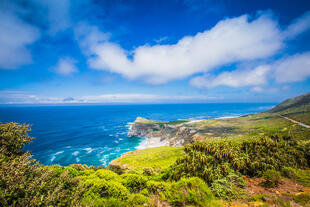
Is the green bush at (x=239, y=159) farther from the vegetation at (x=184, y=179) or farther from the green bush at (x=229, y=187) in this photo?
the green bush at (x=229, y=187)

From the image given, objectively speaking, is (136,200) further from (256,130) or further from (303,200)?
(256,130)

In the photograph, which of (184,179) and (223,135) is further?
(223,135)

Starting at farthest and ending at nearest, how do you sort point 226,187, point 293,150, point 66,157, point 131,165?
point 66,157 → point 131,165 → point 293,150 → point 226,187

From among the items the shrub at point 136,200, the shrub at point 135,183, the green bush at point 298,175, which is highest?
the green bush at point 298,175

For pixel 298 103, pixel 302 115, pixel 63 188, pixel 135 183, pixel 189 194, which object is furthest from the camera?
pixel 298 103

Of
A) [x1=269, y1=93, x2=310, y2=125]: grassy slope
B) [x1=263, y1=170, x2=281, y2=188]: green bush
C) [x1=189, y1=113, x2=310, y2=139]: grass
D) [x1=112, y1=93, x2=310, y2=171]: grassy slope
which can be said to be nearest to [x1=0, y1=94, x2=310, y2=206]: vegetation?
[x1=263, y1=170, x2=281, y2=188]: green bush

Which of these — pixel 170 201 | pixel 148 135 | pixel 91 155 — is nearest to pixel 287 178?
pixel 170 201

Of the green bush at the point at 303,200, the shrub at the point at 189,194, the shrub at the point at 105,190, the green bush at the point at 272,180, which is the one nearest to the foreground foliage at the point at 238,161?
the green bush at the point at 272,180

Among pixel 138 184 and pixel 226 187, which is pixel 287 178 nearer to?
pixel 226 187

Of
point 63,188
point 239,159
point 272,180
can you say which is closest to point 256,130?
point 239,159

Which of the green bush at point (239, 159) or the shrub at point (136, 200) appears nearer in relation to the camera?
the shrub at point (136, 200)

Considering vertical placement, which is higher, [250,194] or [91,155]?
[250,194]
